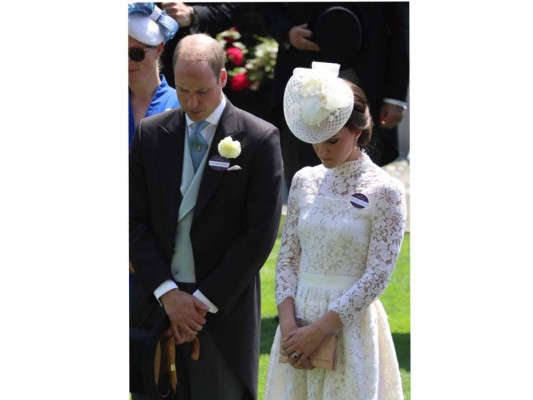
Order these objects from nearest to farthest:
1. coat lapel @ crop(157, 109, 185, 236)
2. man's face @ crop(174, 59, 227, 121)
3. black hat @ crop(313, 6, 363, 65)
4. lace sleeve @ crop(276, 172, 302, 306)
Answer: lace sleeve @ crop(276, 172, 302, 306)
man's face @ crop(174, 59, 227, 121)
coat lapel @ crop(157, 109, 185, 236)
black hat @ crop(313, 6, 363, 65)

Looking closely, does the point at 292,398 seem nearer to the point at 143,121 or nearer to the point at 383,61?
the point at 143,121

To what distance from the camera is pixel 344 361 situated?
4.09m

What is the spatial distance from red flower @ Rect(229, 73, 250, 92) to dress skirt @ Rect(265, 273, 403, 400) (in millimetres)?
4085

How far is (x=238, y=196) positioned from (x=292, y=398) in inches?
29.9

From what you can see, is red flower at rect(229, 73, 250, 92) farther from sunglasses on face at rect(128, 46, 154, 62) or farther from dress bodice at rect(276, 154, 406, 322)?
dress bodice at rect(276, 154, 406, 322)

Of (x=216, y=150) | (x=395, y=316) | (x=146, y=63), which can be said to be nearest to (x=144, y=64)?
(x=146, y=63)

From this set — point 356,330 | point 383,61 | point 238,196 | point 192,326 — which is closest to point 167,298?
A: point 192,326

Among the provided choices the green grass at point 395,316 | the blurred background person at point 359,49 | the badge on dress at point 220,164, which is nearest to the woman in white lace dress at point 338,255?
the badge on dress at point 220,164

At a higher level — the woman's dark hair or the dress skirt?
the woman's dark hair

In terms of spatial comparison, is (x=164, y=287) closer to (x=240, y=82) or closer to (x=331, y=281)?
(x=331, y=281)

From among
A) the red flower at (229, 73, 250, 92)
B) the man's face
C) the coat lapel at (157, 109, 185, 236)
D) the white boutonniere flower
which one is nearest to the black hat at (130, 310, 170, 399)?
the coat lapel at (157, 109, 185, 236)

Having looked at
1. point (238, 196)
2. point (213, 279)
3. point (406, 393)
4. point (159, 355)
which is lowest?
point (406, 393)

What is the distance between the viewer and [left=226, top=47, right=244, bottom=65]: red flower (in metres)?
8.16

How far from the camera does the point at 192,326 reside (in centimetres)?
438
